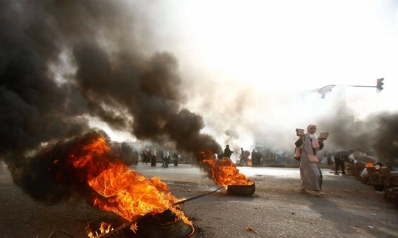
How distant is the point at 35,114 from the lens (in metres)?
4.38

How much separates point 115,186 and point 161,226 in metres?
1.02

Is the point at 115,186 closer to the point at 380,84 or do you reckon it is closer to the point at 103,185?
the point at 103,185

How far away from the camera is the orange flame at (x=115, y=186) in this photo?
388 cm

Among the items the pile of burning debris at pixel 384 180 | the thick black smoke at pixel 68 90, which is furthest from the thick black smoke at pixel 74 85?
the pile of burning debris at pixel 384 180

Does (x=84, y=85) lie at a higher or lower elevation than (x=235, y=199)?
higher

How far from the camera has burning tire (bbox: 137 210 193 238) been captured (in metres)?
3.54

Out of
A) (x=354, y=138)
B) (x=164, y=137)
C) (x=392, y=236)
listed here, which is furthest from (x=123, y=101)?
(x=354, y=138)

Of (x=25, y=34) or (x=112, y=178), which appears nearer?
(x=112, y=178)

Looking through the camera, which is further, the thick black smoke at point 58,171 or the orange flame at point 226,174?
the orange flame at point 226,174

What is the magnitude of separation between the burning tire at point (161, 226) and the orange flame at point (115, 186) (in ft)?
0.52

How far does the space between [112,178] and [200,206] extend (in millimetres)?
2383

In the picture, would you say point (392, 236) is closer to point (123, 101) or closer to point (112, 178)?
point (112, 178)

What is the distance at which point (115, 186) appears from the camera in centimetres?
410

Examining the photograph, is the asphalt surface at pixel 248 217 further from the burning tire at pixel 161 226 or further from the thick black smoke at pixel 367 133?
the thick black smoke at pixel 367 133
